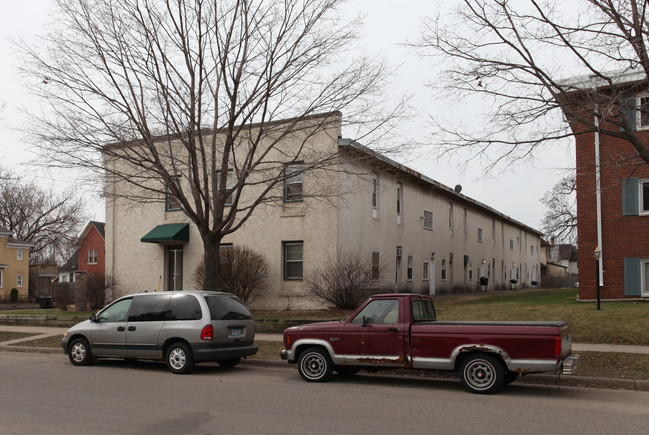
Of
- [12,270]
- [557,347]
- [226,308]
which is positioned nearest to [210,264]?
[226,308]

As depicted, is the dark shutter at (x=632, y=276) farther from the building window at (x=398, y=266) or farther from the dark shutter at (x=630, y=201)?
the building window at (x=398, y=266)

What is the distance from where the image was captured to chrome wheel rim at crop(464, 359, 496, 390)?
30.1 feet

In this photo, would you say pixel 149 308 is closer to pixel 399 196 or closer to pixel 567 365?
pixel 567 365

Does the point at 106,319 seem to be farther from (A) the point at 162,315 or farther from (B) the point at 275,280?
(B) the point at 275,280

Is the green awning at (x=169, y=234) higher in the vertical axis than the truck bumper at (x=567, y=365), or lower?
higher

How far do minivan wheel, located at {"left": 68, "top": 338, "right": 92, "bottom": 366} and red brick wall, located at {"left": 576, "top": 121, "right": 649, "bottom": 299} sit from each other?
16.0 meters

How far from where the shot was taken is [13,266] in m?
55.6

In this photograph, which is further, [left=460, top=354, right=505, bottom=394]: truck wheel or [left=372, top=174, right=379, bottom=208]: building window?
[left=372, top=174, right=379, bottom=208]: building window

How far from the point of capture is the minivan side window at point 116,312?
1267cm

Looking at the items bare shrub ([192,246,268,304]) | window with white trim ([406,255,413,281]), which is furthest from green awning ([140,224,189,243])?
window with white trim ([406,255,413,281])

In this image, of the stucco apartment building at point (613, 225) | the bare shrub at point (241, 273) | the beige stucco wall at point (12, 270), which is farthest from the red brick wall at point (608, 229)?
the beige stucco wall at point (12, 270)

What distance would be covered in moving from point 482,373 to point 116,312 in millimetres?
7541

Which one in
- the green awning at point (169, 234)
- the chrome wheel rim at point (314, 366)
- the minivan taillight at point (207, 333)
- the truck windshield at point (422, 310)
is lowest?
the chrome wheel rim at point (314, 366)

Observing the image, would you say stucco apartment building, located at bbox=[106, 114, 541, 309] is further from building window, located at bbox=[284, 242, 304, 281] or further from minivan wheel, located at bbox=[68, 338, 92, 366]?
minivan wheel, located at bbox=[68, 338, 92, 366]
